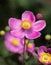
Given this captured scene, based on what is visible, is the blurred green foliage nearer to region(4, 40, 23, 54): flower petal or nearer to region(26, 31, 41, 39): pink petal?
region(4, 40, 23, 54): flower petal

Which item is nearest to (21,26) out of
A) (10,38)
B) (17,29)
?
(17,29)

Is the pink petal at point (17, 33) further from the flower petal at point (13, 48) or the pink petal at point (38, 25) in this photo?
the flower petal at point (13, 48)

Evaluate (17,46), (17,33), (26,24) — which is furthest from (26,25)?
(17,46)

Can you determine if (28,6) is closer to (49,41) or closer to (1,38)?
(1,38)

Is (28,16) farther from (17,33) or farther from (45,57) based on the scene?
(45,57)

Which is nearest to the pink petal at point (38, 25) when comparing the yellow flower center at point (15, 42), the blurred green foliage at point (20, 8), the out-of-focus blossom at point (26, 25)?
the out-of-focus blossom at point (26, 25)
